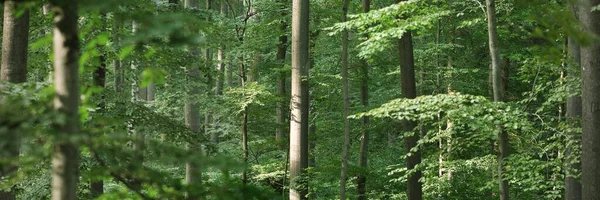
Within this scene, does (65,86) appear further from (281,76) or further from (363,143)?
(363,143)

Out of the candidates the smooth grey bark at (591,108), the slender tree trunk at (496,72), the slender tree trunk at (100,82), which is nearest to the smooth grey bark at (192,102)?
the slender tree trunk at (100,82)

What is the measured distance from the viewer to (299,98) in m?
12.9

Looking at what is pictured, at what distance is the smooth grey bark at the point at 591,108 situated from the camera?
9.84 m

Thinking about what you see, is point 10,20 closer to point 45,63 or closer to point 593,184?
point 45,63

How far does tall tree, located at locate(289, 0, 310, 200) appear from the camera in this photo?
12.5 m

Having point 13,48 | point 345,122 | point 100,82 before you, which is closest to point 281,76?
point 345,122

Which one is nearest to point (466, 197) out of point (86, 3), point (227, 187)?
point (227, 187)

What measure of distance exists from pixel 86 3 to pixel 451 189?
12700 millimetres

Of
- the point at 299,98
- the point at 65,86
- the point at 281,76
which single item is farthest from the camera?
the point at 281,76

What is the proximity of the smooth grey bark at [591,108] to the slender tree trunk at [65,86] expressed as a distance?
913 centimetres

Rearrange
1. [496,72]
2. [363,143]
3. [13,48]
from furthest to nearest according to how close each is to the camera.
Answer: [363,143]
[496,72]
[13,48]

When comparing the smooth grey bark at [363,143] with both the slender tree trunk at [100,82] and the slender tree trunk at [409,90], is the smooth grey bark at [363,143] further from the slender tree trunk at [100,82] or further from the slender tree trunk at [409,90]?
the slender tree trunk at [100,82]

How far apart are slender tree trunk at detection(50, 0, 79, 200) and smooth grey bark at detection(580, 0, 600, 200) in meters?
9.13

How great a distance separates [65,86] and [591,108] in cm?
925
